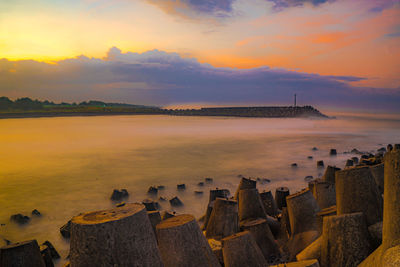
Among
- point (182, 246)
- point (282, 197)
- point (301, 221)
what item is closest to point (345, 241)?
point (301, 221)

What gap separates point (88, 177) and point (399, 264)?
414 inches

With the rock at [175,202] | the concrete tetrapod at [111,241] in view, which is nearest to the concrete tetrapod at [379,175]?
the rock at [175,202]

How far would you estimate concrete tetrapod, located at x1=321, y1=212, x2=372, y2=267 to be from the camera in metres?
2.96

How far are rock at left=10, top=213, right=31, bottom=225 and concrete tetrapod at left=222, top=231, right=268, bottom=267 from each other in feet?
17.0

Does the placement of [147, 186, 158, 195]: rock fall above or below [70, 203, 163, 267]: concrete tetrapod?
below

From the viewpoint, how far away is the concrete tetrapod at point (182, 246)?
8.89 ft

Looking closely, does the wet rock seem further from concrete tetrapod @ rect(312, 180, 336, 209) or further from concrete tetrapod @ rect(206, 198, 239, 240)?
concrete tetrapod @ rect(312, 180, 336, 209)

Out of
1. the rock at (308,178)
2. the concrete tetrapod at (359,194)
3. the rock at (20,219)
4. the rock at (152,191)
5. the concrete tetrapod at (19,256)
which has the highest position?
the concrete tetrapod at (359,194)

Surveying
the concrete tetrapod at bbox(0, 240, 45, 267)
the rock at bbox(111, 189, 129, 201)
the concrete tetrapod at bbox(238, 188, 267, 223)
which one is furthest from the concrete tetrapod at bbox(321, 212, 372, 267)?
the rock at bbox(111, 189, 129, 201)

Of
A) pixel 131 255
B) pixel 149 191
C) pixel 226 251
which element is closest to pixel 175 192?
pixel 149 191

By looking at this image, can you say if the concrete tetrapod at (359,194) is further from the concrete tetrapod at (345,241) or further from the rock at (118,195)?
the rock at (118,195)

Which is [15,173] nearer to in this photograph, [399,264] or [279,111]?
[399,264]

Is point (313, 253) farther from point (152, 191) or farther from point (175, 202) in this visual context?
point (152, 191)

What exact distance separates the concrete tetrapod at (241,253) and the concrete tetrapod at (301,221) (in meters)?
0.98
